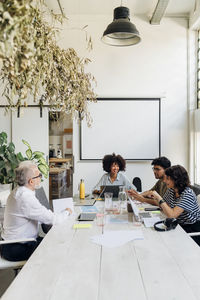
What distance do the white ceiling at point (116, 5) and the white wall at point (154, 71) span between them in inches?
5.5

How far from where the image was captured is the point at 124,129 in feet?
19.6

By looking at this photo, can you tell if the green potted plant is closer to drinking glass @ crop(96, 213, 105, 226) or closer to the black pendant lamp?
the black pendant lamp

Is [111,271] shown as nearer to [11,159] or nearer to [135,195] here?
[135,195]

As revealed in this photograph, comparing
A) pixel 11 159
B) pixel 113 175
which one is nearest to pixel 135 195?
pixel 113 175

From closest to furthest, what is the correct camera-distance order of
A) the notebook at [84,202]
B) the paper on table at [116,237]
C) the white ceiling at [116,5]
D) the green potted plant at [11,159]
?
the paper on table at [116,237]
the notebook at [84,202]
the white ceiling at [116,5]
the green potted plant at [11,159]

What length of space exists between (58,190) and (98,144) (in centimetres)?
311

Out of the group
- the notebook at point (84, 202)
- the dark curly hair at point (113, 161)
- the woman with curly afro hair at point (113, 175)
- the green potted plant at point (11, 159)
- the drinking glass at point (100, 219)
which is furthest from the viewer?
the green potted plant at point (11, 159)

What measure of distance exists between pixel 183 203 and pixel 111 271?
1238 mm

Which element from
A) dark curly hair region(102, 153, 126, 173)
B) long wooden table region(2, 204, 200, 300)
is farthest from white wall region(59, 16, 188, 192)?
long wooden table region(2, 204, 200, 300)

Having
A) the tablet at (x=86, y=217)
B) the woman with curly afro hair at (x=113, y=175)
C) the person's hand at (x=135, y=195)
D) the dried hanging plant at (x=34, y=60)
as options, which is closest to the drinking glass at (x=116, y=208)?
the tablet at (x=86, y=217)

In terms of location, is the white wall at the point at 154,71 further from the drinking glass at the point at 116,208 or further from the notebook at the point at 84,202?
the drinking glass at the point at 116,208

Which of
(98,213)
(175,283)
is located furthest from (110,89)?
(175,283)

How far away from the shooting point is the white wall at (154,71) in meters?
5.95

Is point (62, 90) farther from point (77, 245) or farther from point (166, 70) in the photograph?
point (166, 70)
